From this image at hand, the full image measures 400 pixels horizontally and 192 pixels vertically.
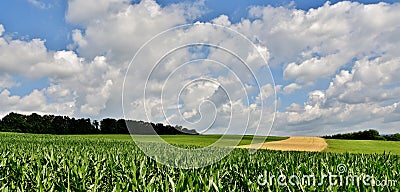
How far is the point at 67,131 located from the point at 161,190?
100m

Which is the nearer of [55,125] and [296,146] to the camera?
[296,146]

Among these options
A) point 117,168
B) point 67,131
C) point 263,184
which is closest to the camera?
point 263,184

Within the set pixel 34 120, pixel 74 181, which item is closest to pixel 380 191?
pixel 74 181

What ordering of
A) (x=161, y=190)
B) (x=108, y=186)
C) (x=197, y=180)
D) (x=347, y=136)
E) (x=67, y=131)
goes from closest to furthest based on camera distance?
(x=161, y=190) → (x=197, y=180) → (x=108, y=186) → (x=347, y=136) → (x=67, y=131)

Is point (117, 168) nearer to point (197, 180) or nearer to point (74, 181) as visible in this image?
point (74, 181)

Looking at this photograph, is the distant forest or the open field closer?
the open field

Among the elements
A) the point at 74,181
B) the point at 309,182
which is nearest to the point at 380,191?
the point at 309,182

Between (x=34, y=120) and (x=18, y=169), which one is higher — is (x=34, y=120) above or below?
above

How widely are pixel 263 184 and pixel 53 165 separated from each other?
5.18m

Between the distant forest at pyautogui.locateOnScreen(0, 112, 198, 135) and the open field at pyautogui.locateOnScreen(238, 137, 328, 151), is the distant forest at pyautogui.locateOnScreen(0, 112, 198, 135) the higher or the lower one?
the higher one

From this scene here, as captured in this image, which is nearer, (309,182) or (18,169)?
(309,182)

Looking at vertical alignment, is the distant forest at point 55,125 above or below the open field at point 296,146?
above

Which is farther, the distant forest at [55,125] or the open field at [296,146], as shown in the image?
the distant forest at [55,125]

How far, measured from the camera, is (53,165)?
891cm
